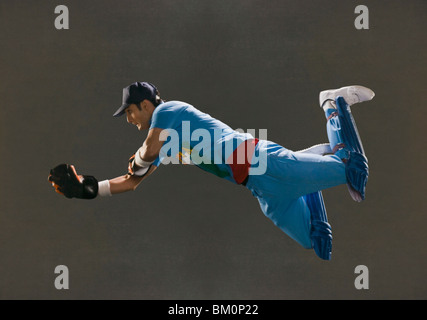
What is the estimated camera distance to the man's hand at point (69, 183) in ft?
11.7

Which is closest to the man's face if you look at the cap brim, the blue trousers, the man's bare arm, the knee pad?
the cap brim

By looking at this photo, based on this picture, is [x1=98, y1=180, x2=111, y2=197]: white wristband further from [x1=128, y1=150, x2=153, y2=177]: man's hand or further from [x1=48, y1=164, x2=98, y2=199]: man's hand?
[x1=128, y1=150, x2=153, y2=177]: man's hand

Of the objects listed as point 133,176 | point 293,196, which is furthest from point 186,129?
point 293,196

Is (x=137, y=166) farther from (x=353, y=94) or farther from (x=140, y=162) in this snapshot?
(x=353, y=94)

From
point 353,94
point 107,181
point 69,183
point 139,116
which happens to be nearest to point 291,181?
point 353,94

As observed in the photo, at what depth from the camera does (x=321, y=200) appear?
372 cm

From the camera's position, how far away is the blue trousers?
3400 millimetres

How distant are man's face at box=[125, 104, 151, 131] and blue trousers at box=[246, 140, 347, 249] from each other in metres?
0.72

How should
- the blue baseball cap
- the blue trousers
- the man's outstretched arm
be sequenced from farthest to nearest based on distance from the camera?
the blue baseball cap
the man's outstretched arm
the blue trousers

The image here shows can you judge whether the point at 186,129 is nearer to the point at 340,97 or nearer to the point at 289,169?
the point at 289,169

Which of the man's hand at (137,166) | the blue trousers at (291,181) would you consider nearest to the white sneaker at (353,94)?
the blue trousers at (291,181)

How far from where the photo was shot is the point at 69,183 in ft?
11.7

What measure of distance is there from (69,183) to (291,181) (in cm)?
133

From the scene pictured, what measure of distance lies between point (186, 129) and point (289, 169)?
0.66 meters
